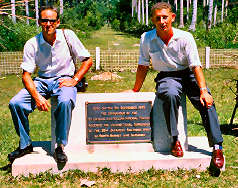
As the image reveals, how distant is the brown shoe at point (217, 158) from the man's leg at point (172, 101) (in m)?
0.41

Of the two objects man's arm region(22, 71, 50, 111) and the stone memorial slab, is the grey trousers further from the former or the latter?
the stone memorial slab

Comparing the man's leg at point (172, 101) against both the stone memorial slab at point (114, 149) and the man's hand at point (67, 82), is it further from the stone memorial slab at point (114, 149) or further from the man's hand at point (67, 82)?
the man's hand at point (67, 82)

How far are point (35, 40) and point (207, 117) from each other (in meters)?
2.33

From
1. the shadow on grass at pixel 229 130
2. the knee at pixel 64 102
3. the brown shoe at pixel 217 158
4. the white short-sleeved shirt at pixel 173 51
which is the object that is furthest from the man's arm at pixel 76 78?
the shadow on grass at pixel 229 130

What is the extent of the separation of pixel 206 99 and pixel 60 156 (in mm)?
1880

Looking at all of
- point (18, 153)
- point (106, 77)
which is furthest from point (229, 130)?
point (106, 77)

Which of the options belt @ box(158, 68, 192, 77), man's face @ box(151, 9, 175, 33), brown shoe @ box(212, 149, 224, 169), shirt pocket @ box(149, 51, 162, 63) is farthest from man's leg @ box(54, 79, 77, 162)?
brown shoe @ box(212, 149, 224, 169)

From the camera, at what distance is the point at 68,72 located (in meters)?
4.79

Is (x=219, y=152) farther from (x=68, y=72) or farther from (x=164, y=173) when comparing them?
(x=68, y=72)

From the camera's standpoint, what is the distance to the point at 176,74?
4.71 metres

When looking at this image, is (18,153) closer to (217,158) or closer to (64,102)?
(64,102)

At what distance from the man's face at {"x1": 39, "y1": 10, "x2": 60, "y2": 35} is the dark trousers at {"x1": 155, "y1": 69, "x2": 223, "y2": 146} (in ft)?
4.87

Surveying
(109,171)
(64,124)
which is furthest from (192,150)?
(64,124)

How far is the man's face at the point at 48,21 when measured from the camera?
14.6ft
